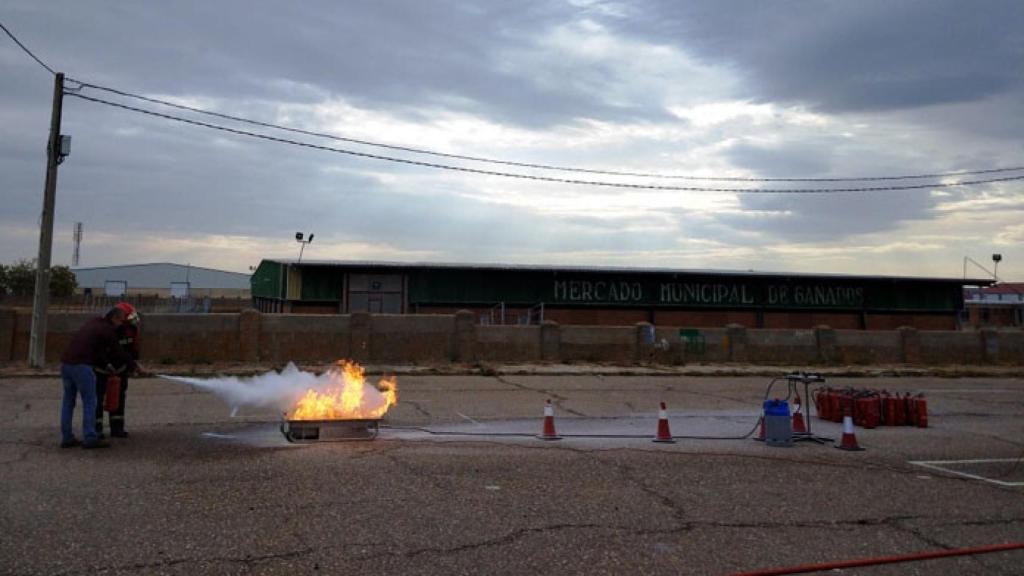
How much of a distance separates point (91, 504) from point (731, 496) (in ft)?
20.4

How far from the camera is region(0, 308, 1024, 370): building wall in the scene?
24.0 metres

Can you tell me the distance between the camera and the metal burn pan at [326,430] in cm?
1037

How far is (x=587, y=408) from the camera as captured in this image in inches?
612

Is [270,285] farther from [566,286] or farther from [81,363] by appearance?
[81,363]

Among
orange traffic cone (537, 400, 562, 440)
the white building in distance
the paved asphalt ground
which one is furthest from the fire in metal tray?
the white building in distance

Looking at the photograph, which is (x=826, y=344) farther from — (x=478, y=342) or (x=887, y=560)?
(x=887, y=560)

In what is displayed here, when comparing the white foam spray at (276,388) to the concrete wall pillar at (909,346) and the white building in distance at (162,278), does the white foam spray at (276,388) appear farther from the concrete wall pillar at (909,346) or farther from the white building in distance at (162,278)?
the white building in distance at (162,278)

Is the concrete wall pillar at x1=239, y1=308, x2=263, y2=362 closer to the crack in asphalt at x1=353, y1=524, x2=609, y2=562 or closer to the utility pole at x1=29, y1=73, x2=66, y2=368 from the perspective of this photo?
the utility pole at x1=29, y1=73, x2=66, y2=368

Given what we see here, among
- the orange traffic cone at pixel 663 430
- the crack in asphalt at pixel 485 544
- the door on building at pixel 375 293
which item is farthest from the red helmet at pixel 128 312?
the door on building at pixel 375 293

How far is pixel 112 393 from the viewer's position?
34.0 ft

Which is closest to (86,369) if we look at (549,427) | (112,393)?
(112,393)

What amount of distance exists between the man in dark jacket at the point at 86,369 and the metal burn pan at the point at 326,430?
235 cm

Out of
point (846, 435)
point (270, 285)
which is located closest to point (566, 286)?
point (270, 285)

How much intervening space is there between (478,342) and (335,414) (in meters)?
16.2
